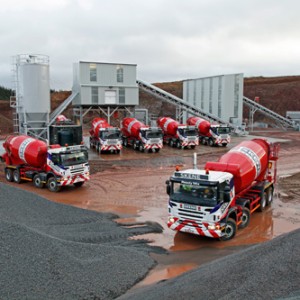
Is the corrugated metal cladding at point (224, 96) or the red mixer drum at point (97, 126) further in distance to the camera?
the corrugated metal cladding at point (224, 96)

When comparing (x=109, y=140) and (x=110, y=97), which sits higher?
(x=110, y=97)

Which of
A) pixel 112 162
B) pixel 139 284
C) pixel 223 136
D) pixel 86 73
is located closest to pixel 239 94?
pixel 223 136

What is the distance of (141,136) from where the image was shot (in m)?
33.3

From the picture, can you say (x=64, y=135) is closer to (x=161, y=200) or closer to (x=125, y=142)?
(x=125, y=142)

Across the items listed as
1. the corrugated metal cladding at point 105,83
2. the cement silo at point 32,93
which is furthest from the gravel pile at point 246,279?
the corrugated metal cladding at point 105,83

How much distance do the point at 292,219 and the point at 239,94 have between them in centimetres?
3387

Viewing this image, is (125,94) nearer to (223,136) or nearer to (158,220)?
(223,136)

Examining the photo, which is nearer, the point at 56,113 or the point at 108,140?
the point at 108,140

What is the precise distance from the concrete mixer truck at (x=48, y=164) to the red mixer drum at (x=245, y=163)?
8.09m

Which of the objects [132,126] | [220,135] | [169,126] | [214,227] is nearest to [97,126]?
[132,126]

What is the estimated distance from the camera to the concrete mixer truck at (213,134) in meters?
36.9

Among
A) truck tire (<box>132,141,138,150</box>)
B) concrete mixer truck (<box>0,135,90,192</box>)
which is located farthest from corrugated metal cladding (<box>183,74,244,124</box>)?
concrete mixer truck (<box>0,135,90,192</box>)

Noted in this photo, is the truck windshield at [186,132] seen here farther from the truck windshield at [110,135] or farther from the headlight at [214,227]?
the headlight at [214,227]

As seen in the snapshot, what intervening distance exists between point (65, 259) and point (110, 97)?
2845cm
